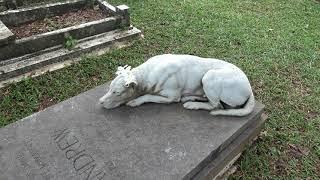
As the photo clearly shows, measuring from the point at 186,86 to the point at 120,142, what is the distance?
2.93 feet

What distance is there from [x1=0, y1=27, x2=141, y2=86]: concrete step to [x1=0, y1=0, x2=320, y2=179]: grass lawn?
19 cm

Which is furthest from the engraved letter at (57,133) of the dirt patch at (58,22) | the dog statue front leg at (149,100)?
the dirt patch at (58,22)

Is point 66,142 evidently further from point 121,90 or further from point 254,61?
point 254,61

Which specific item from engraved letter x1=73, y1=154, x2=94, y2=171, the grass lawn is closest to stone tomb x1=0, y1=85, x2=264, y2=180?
engraved letter x1=73, y1=154, x2=94, y2=171

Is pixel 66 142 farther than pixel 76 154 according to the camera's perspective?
Yes

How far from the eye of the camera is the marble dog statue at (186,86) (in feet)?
11.5

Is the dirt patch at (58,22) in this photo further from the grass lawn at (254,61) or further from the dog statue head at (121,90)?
the dog statue head at (121,90)

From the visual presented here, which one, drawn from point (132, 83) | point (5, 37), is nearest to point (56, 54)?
point (5, 37)

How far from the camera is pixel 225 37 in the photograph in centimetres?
667

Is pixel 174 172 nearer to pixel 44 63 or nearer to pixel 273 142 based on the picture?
pixel 273 142

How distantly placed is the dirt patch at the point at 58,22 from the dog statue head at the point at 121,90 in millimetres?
2949

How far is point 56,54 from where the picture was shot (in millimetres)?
5535

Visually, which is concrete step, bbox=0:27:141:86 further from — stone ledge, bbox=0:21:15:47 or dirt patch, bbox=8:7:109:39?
dirt patch, bbox=8:7:109:39

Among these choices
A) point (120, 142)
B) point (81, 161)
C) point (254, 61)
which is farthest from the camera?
point (254, 61)
